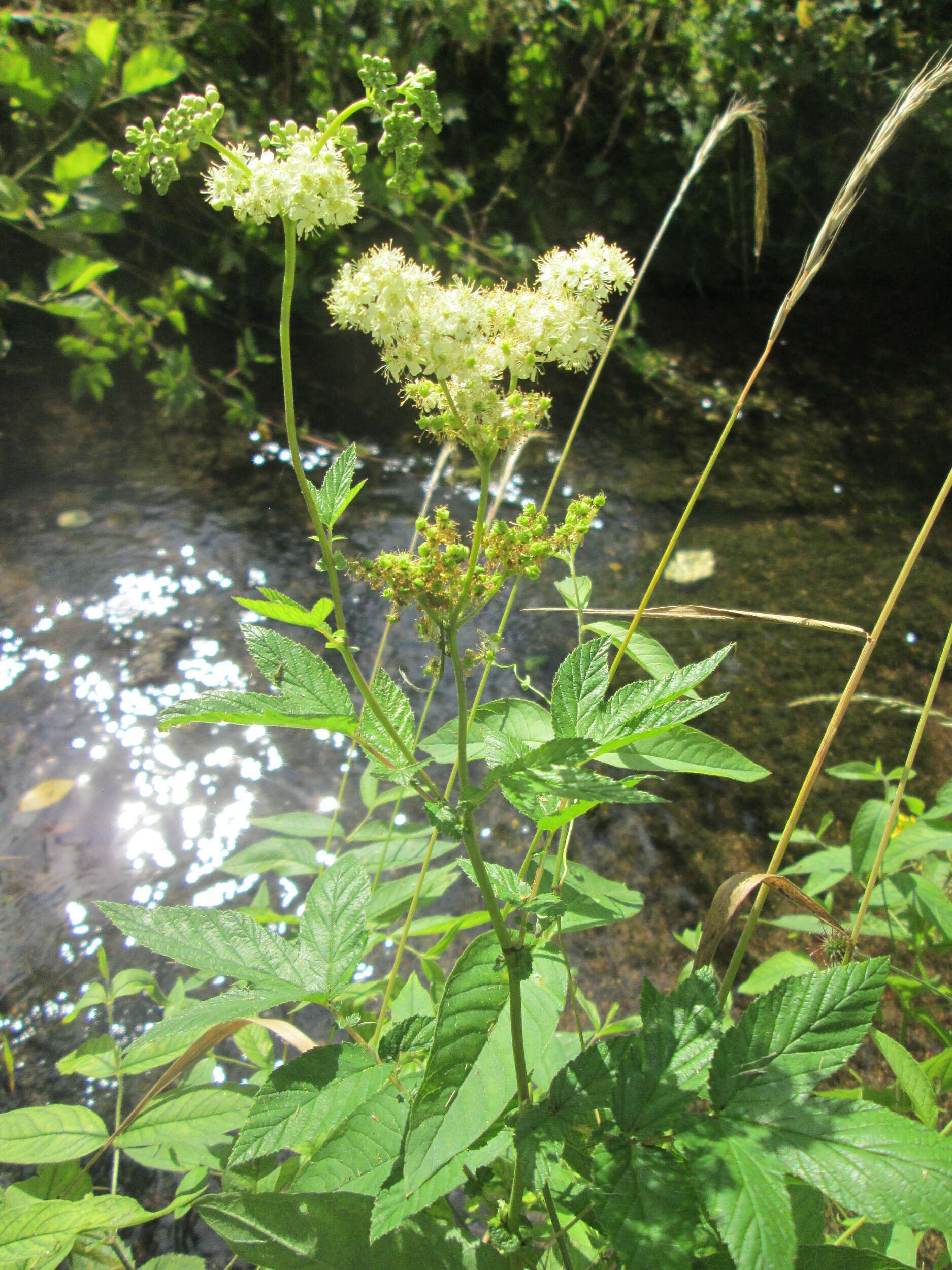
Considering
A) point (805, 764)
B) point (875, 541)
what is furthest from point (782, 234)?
point (805, 764)

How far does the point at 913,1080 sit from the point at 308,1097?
676 millimetres

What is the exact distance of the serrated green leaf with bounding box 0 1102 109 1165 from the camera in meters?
0.99

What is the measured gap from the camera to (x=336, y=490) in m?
0.79

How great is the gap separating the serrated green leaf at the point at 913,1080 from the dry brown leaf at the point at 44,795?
6.61 feet

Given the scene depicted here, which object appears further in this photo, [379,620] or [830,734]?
→ [379,620]

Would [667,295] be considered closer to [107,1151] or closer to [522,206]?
[522,206]

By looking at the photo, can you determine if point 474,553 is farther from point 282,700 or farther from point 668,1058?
point 668,1058

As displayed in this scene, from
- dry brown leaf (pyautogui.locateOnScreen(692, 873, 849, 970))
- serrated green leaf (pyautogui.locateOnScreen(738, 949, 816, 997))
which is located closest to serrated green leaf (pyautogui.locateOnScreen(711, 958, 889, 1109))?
dry brown leaf (pyautogui.locateOnScreen(692, 873, 849, 970))

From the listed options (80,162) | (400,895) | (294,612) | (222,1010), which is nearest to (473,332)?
(294,612)

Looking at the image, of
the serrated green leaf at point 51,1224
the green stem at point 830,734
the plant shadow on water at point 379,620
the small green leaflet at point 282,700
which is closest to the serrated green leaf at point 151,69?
the plant shadow on water at point 379,620

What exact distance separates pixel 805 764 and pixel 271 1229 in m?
2.01

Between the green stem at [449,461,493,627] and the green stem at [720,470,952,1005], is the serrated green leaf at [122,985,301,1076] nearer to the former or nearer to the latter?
the green stem at [449,461,493,627]

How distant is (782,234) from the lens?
15.0 feet

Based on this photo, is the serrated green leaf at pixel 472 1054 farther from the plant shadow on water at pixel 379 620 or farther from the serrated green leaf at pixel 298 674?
the plant shadow on water at pixel 379 620
